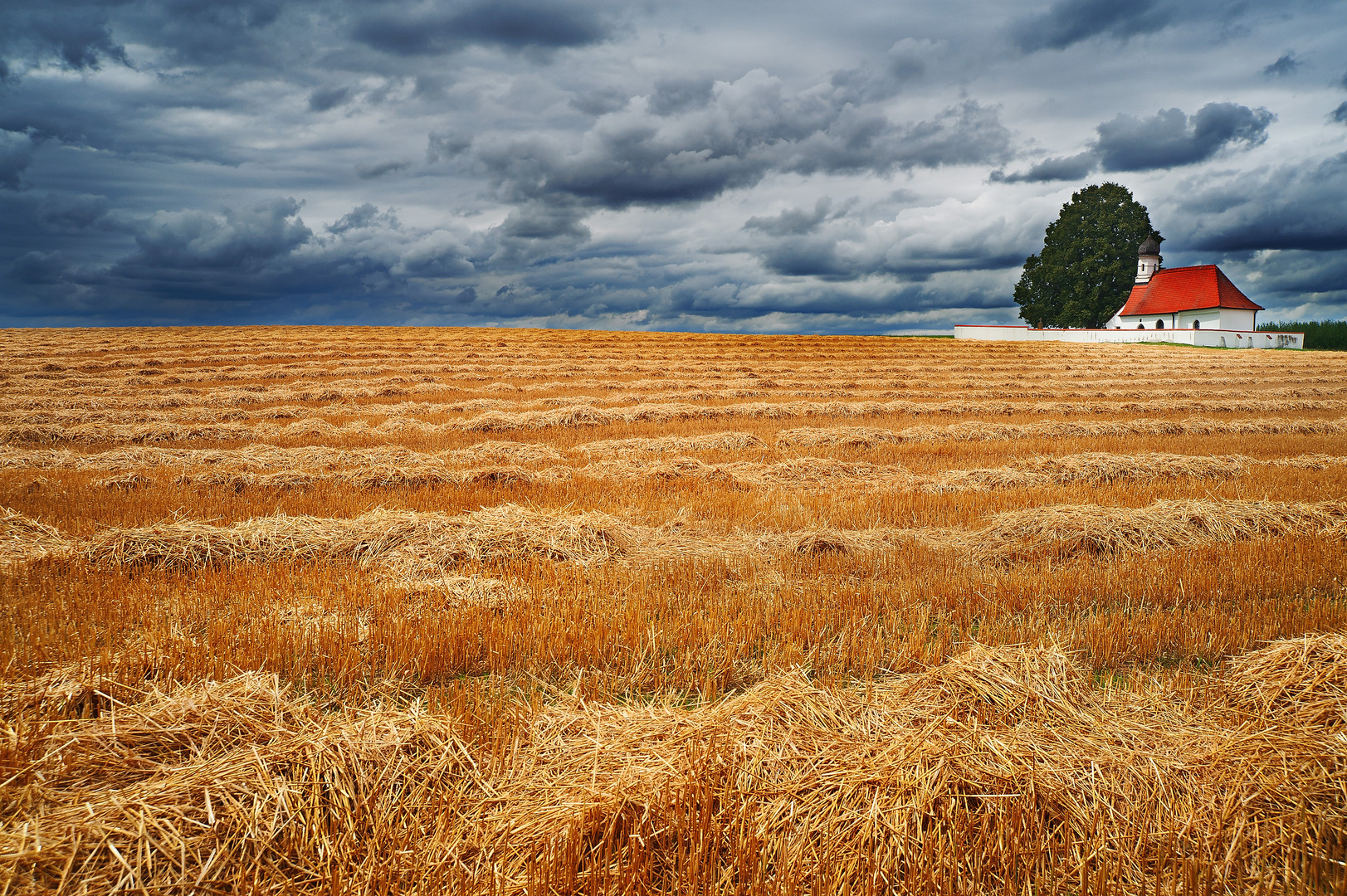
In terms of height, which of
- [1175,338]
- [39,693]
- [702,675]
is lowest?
[702,675]

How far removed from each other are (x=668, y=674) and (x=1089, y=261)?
7696 centimetres

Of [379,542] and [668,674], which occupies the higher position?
[379,542]

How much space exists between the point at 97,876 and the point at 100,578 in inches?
183

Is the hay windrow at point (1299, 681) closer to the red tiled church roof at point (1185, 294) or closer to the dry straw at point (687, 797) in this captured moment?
the dry straw at point (687, 797)

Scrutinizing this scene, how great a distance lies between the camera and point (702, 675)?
15.4 ft

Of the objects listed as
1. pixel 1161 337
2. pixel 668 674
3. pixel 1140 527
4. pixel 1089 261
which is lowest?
pixel 668 674

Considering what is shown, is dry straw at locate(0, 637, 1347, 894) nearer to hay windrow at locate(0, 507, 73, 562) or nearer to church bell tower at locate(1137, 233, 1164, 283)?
hay windrow at locate(0, 507, 73, 562)

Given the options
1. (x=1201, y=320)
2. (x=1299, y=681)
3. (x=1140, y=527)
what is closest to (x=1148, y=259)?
(x=1201, y=320)

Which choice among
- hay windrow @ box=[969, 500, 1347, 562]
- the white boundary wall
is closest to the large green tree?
the white boundary wall

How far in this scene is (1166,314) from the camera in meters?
66.6

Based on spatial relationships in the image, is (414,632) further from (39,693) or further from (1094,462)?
(1094,462)

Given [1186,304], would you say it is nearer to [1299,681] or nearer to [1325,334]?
[1325,334]

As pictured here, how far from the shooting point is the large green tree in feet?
222

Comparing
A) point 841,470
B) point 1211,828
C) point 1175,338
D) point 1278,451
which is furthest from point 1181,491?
point 1175,338
